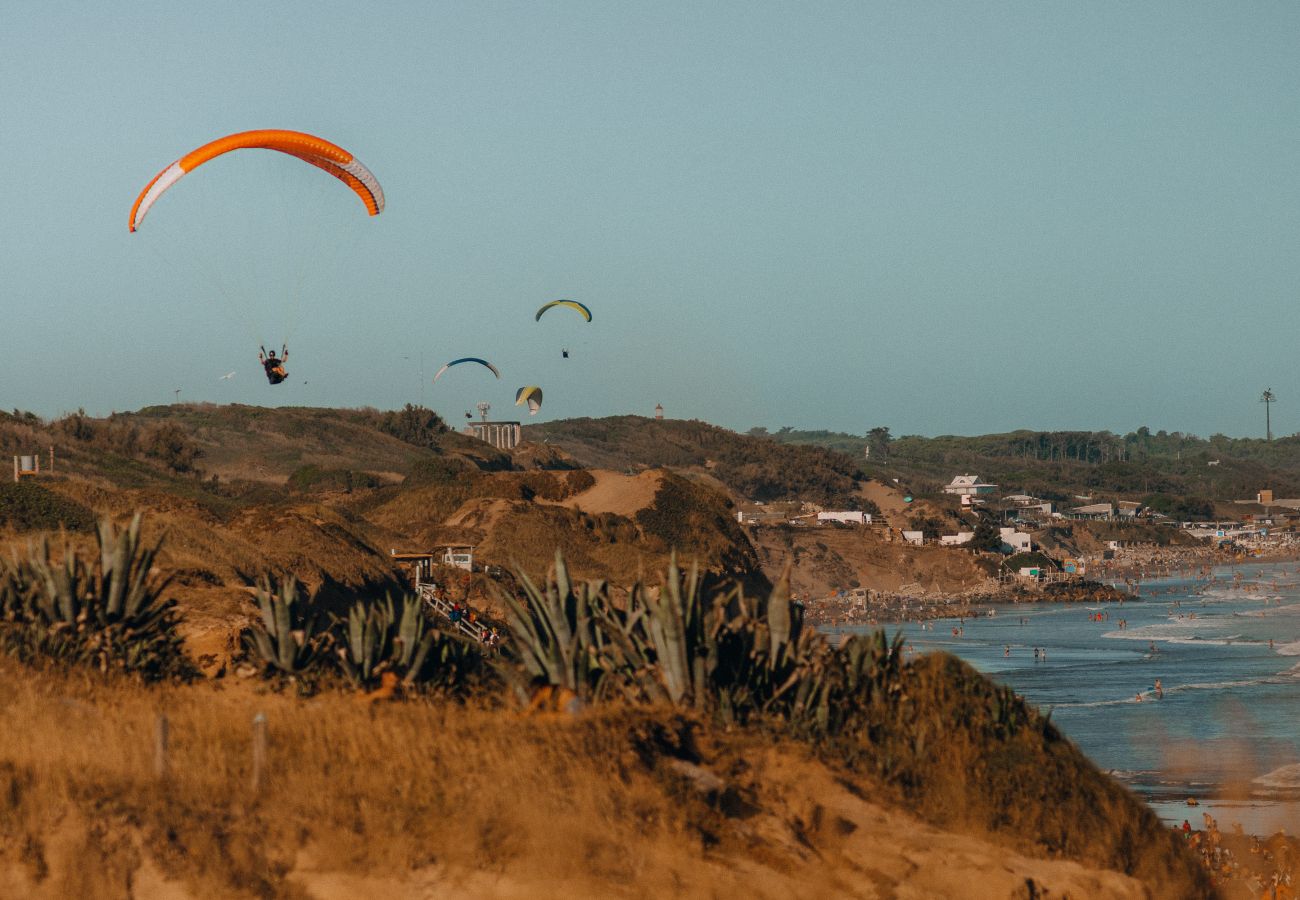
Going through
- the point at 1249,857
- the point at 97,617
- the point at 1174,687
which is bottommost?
the point at 1249,857

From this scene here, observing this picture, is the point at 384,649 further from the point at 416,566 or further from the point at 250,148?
the point at 416,566

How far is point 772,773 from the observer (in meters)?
12.1

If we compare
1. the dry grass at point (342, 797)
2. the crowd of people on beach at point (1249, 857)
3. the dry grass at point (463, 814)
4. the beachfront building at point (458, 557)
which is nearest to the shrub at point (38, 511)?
the beachfront building at point (458, 557)

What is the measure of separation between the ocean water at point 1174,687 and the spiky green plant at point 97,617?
20824 millimetres

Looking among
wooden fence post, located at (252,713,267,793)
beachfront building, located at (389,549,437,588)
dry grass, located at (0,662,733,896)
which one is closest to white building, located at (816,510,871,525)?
beachfront building, located at (389,549,437,588)

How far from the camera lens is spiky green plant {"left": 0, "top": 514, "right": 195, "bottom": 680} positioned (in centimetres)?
1470

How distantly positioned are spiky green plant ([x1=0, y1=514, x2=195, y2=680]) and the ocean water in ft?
68.3

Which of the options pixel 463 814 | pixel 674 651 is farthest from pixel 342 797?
pixel 674 651

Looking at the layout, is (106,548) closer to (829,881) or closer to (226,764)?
(226,764)

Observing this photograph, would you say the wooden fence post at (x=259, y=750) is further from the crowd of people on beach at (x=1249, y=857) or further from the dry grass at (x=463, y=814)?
the crowd of people on beach at (x=1249, y=857)

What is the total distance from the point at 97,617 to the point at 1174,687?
41.1 m

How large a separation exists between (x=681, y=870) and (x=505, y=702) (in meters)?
3.79

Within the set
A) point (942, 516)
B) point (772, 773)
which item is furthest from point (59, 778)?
point (942, 516)

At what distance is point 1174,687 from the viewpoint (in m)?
48.2
